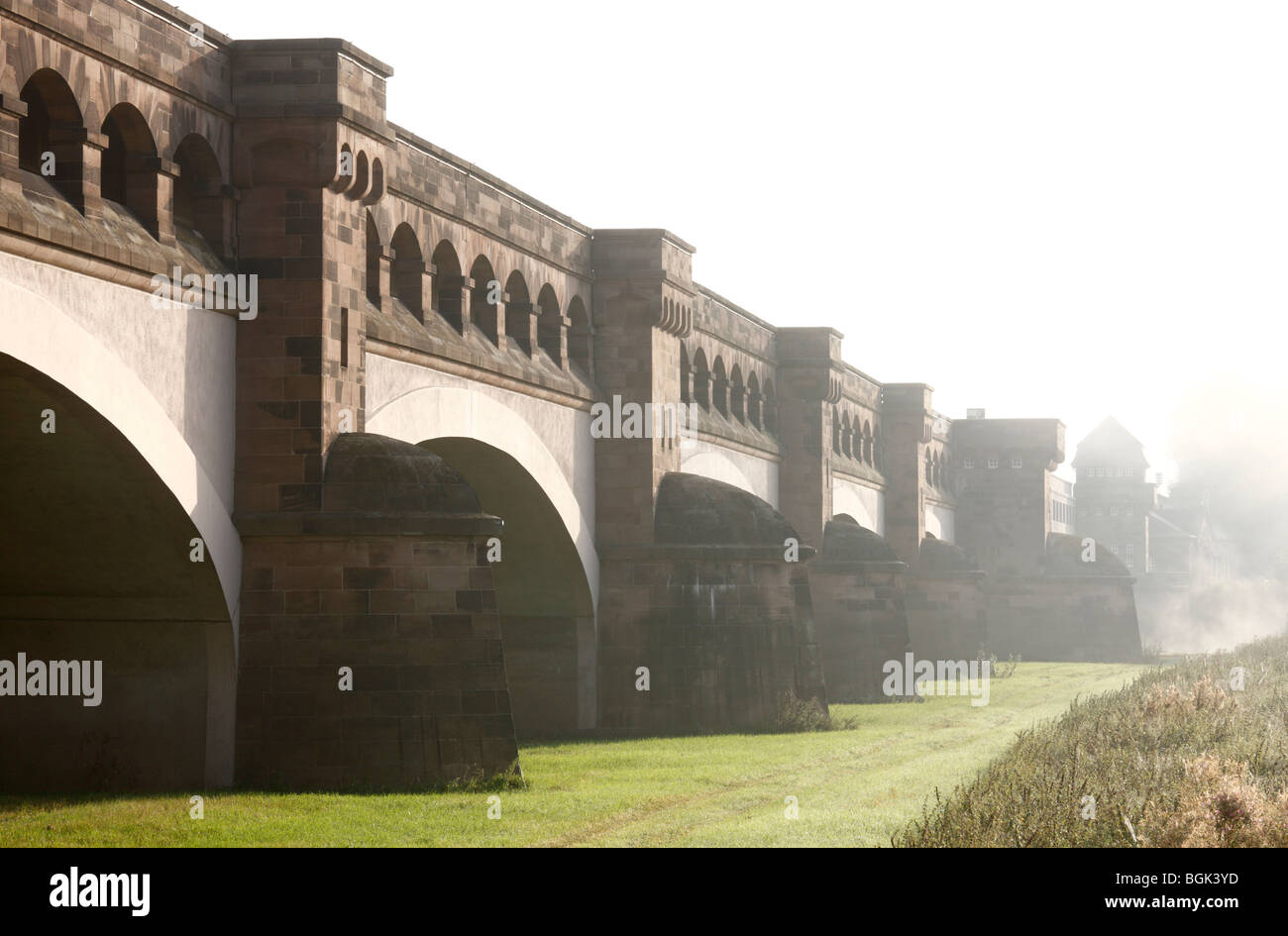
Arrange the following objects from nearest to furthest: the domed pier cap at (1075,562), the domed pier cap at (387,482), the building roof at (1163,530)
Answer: the domed pier cap at (387,482)
the domed pier cap at (1075,562)
the building roof at (1163,530)

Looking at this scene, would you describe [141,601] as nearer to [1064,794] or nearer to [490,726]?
[490,726]

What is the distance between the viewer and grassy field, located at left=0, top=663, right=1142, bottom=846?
43.1 ft

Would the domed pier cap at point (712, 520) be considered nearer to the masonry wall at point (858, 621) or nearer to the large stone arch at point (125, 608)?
the masonry wall at point (858, 621)

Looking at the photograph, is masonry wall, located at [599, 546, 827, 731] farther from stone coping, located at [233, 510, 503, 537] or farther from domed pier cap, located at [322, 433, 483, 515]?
stone coping, located at [233, 510, 503, 537]

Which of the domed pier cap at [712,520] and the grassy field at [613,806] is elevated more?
the domed pier cap at [712,520]

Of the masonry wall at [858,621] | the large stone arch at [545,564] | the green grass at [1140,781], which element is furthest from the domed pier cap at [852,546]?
the green grass at [1140,781]

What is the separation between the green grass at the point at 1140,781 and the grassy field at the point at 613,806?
87 cm

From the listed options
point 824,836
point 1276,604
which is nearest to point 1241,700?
point 824,836

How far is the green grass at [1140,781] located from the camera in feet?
38.5

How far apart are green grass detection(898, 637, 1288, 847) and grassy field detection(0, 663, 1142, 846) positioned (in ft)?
2.85

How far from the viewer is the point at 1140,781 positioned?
582 inches

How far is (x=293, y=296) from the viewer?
55.2 feet

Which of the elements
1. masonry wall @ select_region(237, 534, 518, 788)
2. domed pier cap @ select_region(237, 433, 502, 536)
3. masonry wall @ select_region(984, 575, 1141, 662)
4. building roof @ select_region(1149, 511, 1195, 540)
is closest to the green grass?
masonry wall @ select_region(237, 534, 518, 788)
